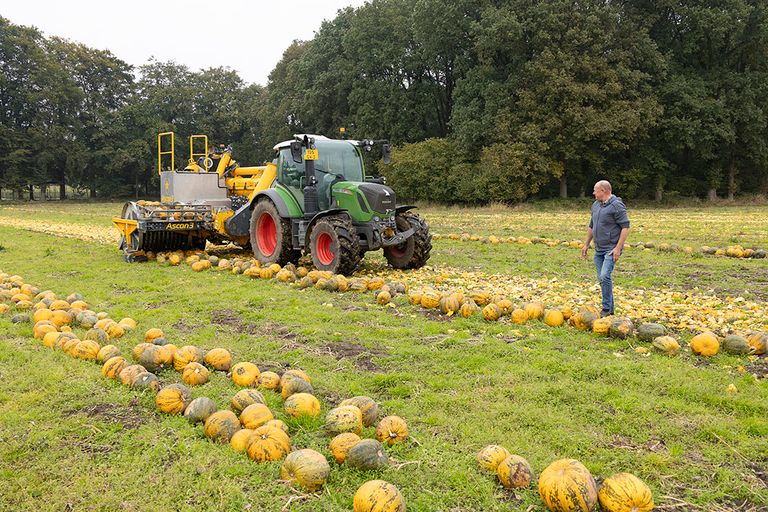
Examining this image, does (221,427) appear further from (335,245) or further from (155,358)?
(335,245)

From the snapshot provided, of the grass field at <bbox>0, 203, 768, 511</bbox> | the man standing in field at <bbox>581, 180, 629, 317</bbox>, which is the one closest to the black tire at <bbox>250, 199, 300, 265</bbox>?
the grass field at <bbox>0, 203, 768, 511</bbox>

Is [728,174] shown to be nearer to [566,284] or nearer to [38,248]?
[566,284]

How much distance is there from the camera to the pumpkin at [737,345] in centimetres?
549

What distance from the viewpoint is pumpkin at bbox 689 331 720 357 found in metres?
5.50

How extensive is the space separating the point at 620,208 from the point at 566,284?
265 centimetres

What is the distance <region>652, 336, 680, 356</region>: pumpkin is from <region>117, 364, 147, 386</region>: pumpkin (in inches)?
195

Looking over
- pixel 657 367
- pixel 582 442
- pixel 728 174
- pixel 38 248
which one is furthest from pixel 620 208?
pixel 728 174

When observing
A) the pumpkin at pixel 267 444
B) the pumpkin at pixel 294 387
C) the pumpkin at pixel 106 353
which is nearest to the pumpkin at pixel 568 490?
the pumpkin at pixel 267 444

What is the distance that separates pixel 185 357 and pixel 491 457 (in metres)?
3.09

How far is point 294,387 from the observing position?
4.47 metres

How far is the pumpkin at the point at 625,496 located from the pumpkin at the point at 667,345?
287 cm

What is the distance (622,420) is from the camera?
4148 mm

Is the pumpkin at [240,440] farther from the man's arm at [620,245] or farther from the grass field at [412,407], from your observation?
the man's arm at [620,245]

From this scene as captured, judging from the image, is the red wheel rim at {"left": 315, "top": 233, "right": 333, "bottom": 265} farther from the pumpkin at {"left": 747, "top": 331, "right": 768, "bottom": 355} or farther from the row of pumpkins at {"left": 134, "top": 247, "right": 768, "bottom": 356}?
the pumpkin at {"left": 747, "top": 331, "right": 768, "bottom": 355}
